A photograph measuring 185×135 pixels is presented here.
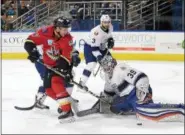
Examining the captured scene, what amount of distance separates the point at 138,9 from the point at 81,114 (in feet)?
20.8

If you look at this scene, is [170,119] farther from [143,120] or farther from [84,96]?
[84,96]

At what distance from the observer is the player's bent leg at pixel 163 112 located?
12.2 feet

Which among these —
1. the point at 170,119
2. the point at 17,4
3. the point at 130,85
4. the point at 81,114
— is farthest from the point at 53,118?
the point at 17,4

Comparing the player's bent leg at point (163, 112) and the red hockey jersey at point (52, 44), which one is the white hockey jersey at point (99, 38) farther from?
the player's bent leg at point (163, 112)

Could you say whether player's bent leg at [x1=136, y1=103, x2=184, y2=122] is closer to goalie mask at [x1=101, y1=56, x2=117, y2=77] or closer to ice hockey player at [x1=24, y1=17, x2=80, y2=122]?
goalie mask at [x1=101, y1=56, x2=117, y2=77]

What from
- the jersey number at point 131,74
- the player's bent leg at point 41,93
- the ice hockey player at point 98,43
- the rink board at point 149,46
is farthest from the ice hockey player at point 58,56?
the rink board at point 149,46

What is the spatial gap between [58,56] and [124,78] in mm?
688

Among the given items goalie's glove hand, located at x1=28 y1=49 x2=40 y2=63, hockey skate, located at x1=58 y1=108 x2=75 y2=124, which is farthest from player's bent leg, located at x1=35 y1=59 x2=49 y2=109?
hockey skate, located at x1=58 y1=108 x2=75 y2=124

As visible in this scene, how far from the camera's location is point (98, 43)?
16.8 feet

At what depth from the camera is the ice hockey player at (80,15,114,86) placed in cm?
511

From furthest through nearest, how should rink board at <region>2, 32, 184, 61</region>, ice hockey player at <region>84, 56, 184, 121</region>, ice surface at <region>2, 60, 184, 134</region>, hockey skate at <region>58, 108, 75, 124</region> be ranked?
1. rink board at <region>2, 32, 184, 61</region>
2. hockey skate at <region>58, 108, 75, 124</region>
3. ice hockey player at <region>84, 56, 184, 121</region>
4. ice surface at <region>2, 60, 184, 134</region>

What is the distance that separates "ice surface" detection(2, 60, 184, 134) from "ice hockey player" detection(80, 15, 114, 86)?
1.37 ft

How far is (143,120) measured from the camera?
3.84 m

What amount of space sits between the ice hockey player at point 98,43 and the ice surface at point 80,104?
0.42 meters
